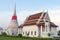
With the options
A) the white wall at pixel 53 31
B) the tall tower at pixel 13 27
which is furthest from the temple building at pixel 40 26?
the tall tower at pixel 13 27

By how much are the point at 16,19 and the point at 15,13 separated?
1793 mm

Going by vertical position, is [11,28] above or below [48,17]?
below

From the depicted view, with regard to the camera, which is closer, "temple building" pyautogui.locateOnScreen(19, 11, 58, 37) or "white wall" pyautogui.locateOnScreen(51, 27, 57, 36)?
"temple building" pyautogui.locateOnScreen(19, 11, 58, 37)

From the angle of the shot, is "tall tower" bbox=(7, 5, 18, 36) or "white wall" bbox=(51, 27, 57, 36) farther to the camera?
"tall tower" bbox=(7, 5, 18, 36)

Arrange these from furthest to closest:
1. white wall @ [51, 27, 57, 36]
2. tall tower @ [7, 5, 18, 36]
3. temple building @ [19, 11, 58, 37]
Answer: tall tower @ [7, 5, 18, 36] < white wall @ [51, 27, 57, 36] < temple building @ [19, 11, 58, 37]

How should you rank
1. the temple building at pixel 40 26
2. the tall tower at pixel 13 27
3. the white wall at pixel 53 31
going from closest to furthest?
the temple building at pixel 40 26
the white wall at pixel 53 31
the tall tower at pixel 13 27

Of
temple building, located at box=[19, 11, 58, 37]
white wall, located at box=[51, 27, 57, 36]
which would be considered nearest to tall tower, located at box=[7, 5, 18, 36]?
temple building, located at box=[19, 11, 58, 37]

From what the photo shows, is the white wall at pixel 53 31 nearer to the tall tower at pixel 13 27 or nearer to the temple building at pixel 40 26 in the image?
the temple building at pixel 40 26

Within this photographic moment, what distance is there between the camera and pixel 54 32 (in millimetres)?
43781

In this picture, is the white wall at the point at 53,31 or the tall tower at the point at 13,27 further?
the tall tower at the point at 13,27

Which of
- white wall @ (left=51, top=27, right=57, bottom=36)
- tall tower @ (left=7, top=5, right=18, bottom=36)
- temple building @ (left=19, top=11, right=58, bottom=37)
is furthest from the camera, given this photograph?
tall tower @ (left=7, top=5, right=18, bottom=36)

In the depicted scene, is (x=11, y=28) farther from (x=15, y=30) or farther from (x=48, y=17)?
(x=48, y=17)

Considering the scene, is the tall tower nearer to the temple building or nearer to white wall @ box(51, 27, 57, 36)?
the temple building

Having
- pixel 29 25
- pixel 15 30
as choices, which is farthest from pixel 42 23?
pixel 15 30
